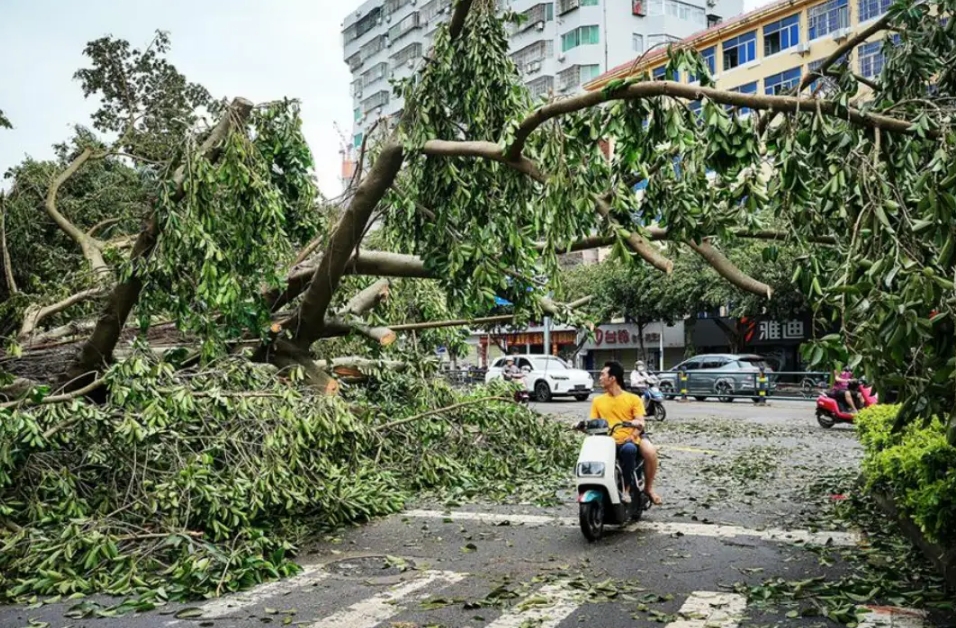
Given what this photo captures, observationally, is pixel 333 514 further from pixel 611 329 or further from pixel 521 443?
pixel 611 329

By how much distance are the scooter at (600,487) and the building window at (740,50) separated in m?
34.7

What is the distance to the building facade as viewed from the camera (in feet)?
108

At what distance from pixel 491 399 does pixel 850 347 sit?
684cm

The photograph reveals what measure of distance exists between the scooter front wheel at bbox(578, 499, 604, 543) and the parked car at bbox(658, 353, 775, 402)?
20747mm

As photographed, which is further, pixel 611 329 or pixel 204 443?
pixel 611 329

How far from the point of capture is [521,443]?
11.2m

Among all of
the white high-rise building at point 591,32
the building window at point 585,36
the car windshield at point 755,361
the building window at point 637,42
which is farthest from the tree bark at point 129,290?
the building window at point 637,42

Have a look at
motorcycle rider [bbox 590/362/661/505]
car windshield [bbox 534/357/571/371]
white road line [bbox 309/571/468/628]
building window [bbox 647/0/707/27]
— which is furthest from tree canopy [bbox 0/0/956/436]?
building window [bbox 647/0/707/27]

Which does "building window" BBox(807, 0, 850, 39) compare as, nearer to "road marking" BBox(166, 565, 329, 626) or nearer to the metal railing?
the metal railing

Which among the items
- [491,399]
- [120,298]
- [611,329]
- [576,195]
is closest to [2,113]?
[120,298]

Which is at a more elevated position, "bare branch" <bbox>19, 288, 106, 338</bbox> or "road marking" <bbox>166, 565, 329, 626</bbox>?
"bare branch" <bbox>19, 288, 106, 338</bbox>

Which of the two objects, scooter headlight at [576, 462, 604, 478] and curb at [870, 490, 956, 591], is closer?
curb at [870, 490, 956, 591]

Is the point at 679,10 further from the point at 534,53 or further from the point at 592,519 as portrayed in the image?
the point at 592,519

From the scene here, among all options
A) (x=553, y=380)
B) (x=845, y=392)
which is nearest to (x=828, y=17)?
(x=553, y=380)
